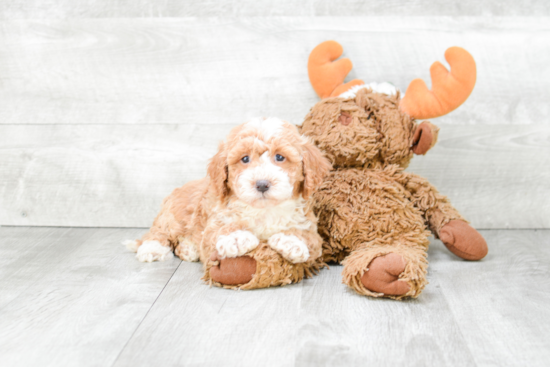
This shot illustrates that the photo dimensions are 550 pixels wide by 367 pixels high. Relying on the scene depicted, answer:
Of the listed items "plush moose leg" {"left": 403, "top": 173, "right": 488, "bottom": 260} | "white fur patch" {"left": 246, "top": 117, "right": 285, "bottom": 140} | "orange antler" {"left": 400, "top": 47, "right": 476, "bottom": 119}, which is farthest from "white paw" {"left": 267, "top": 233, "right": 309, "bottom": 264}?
"orange antler" {"left": 400, "top": 47, "right": 476, "bottom": 119}

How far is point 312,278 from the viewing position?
1.42m

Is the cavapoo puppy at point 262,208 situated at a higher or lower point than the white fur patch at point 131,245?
higher

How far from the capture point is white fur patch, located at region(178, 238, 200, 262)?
5.06ft

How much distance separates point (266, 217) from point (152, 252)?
17.0 inches

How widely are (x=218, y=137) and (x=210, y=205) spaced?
0.49m

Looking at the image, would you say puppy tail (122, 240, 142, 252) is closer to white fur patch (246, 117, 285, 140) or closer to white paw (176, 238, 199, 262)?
white paw (176, 238, 199, 262)

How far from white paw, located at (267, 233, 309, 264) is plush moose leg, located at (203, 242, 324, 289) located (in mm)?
19

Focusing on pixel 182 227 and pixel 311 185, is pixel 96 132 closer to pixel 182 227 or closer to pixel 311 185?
pixel 182 227

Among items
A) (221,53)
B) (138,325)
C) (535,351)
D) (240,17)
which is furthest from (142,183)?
(535,351)

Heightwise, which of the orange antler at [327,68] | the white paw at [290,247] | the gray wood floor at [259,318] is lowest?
the gray wood floor at [259,318]

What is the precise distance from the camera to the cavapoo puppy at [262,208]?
4.04 ft

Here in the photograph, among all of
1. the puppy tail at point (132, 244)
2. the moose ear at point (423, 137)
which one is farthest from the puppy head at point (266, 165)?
the puppy tail at point (132, 244)

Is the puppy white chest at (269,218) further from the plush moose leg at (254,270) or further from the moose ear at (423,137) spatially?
the moose ear at (423,137)

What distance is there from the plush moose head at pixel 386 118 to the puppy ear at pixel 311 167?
0.14 metres
